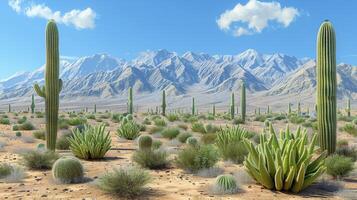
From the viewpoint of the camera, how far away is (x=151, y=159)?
10938 mm

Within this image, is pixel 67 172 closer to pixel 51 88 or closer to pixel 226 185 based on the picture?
pixel 226 185

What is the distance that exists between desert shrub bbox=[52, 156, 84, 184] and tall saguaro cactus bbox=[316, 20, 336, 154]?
6.36m

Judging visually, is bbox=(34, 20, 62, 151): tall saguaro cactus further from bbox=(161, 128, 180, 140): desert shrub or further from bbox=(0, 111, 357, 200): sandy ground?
bbox=(161, 128, 180, 140): desert shrub

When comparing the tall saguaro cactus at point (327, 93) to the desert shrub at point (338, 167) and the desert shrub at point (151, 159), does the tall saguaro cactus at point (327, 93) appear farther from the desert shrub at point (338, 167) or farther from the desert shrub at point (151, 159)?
the desert shrub at point (151, 159)

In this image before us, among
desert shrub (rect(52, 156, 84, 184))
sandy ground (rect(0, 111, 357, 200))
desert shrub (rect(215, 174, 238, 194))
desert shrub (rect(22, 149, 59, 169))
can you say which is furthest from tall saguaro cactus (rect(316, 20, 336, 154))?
desert shrub (rect(22, 149, 59, 169))

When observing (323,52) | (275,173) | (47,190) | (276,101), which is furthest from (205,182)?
(276,101)

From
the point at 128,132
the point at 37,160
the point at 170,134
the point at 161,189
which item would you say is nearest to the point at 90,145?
the point at 37,160

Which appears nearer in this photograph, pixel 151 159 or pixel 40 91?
pixel 151 159

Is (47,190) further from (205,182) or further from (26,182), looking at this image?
(205,182)

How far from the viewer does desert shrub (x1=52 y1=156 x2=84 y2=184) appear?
30.6 feet

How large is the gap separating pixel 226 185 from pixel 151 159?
2939mm

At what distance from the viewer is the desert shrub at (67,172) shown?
9.31 m

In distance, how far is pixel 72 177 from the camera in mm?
9391

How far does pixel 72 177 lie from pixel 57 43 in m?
7.02
